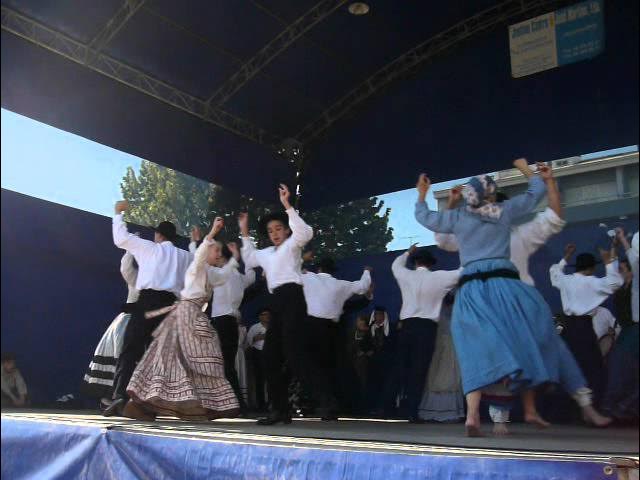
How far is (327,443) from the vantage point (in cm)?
233

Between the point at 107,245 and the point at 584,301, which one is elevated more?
the point at 107,245

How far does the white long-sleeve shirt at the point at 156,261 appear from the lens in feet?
11.8

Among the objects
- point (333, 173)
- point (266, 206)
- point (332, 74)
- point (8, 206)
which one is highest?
point (332, 74)

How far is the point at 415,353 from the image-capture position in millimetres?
4582

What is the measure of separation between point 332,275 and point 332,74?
1668mm

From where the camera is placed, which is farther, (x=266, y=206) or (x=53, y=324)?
(x=266, y=206)

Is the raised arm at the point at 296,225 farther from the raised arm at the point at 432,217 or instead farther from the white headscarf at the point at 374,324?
the white headscarf at the point at 374,324

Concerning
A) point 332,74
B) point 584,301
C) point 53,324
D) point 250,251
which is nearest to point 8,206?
point 53,324

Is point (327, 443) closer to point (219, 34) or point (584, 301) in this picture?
point (584, 301)

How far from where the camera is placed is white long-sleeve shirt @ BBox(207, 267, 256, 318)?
4.70 m

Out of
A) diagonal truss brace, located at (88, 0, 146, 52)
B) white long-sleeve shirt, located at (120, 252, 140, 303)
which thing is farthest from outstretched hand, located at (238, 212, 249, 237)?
diagonal truss brace, located at (88, 0, 146, 52)

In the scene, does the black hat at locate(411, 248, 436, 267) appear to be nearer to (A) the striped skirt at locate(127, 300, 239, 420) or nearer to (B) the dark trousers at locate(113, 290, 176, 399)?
A: (A) the striped skirt at locate(127, 300, 239, 420)

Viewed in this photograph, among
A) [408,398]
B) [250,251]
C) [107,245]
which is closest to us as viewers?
[107,245]

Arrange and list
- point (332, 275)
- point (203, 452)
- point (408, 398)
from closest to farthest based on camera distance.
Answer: point (203, 452) → point (408, 398) → point (332, 275)
